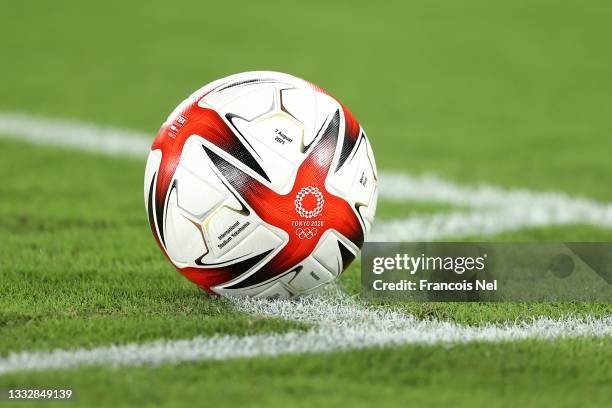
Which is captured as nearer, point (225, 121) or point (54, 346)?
point (54, 346)

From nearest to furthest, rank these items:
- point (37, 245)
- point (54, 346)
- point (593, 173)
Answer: point (54, 346), point (37, 245), point (593, 173)

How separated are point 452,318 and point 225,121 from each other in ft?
4.21

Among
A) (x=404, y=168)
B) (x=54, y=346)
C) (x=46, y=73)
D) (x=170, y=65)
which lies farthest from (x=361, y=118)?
(x=54, y=346)

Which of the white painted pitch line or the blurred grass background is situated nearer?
the white painted pitch line

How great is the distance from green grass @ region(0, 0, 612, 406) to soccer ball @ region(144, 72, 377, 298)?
270 mm

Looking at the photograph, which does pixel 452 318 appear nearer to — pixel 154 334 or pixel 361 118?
pixel 154 334

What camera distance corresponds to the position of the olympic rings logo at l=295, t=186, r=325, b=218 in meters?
4.23

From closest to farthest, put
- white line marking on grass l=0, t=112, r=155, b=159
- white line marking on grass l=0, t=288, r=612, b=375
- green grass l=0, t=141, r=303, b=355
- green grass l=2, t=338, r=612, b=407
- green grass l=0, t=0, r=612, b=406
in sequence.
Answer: green grass l=2, t=338, r=612, b=407, green grass l=0, t=0, r=612, b=406, white line marking on grass l=0, t=288, r=612, b=375, green grass l=0, t=141, r=303, b=355, white line marking on grass l=0, t=112, r=155, b=159

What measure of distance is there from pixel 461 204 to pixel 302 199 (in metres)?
2.86

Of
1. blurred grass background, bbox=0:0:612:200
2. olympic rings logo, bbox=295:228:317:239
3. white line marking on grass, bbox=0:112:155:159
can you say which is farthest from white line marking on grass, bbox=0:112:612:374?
white line marking on grass, bbox=0:112:155:159

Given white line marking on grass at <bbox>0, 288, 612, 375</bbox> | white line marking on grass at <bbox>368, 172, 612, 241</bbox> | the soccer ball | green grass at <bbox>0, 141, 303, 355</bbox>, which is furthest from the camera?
white line marking on grass at <bbox>368, 172, 612, 241</bbox>

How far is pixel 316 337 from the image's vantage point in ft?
12.9

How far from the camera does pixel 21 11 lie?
15883 millimetres

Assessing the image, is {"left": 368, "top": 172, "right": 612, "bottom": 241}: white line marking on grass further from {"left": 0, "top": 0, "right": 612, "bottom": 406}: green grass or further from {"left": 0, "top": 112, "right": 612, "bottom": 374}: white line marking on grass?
{"left": 0, "top": 0, "right": 612, "bottom": 406}: green grass
